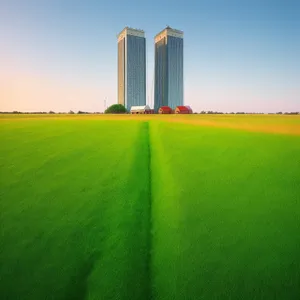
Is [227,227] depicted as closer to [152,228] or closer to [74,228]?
[152,228]

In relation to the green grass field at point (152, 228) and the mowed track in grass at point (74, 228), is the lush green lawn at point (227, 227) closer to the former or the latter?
the green grass field at point (152, 228)

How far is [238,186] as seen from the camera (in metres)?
6.84

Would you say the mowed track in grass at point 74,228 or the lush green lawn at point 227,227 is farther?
the mowed track in grass at point 74,228

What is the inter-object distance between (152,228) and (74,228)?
1798mm

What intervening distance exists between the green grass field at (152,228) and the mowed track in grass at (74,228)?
0.02 metres

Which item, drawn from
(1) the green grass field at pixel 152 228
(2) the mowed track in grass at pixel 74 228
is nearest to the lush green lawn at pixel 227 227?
(1) the green grass field at pixel 152 228

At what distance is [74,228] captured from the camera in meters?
5.27

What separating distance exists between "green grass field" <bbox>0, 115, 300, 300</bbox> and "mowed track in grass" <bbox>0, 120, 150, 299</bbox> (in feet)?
0.07

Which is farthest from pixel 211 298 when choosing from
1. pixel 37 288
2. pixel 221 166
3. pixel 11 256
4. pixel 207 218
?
pixel 221 166

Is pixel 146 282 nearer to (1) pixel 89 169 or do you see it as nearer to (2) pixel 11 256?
(2) pixel 11 256

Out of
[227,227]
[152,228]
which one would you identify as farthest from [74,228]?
[227,227]

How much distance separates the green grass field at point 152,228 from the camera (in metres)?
3.89

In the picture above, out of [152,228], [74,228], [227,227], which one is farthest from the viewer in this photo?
[152,228]

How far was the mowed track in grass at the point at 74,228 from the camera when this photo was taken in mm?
3947
